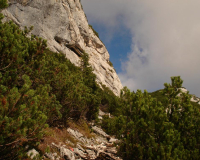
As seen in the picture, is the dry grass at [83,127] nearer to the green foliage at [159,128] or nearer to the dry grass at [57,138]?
the dry grass at [57,138]

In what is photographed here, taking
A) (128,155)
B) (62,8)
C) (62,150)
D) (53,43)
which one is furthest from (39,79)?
(62,8)

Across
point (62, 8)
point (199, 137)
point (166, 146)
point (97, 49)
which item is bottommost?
point (166, 146)

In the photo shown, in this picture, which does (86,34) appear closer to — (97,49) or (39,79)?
(97,49)

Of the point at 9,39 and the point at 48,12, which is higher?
the point at 48,12

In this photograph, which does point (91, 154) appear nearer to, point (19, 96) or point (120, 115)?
point (120, 115)

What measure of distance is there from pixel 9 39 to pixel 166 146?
24.3 ft

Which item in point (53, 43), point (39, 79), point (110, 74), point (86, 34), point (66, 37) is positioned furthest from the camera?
point (110, 74)

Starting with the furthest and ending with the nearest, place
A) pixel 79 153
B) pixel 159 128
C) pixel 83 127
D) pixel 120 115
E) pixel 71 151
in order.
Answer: pixel 83 127 < pixel 79 153 < pixel 71 151 < pixel 120 115 < pixel 159 128

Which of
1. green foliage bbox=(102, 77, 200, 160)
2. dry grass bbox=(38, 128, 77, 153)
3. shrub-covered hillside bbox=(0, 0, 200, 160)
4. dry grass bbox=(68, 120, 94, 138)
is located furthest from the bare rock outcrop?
green foliage bbox=(102, 77, 200, 160)

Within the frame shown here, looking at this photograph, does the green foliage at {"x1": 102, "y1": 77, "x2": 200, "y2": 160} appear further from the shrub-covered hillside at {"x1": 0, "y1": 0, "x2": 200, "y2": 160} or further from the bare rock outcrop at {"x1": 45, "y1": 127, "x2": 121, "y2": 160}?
the bare rock outcrop at {"x1": 45, "y1": 127, "x2": 121, "y2": 160}

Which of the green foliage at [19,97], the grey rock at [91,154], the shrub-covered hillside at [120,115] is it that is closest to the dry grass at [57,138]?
the shrub-covered hillside at [120,115]

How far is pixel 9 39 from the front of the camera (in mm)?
6219

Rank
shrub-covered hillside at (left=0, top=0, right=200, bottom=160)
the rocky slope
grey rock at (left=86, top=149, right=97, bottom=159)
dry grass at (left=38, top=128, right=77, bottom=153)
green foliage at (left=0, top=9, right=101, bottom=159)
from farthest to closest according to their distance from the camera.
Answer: grey rock at (left=86, top=149, right=97, bottom=159), dry grass at (left=38, top=128, right=77, bottom=153), the rocky slope, shrub-covered hillside at (left=0, top=0, right=200, bottom=160), green foliage at (left=0, top=9, right=101, bottom=159)

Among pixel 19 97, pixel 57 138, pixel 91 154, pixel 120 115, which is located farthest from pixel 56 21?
pixel 19 97
